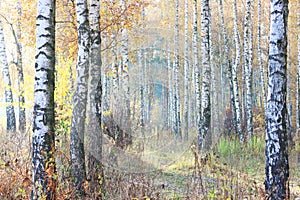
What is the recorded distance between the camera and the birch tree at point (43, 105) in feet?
14.5

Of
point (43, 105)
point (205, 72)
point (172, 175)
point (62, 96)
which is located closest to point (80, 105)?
point (43, 105)

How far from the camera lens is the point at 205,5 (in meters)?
9.85

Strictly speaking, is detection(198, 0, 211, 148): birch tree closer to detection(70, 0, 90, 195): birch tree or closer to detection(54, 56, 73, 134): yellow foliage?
detection(54, 56, 73, 134): yellow foliage

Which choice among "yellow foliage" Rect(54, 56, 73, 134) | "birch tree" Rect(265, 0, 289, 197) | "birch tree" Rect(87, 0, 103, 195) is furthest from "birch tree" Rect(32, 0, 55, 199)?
"yellow foliage" Rect(54, 56, 73, 134)

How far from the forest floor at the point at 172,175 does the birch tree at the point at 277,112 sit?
0.30 m

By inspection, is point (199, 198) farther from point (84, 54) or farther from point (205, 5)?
point (205, 5)

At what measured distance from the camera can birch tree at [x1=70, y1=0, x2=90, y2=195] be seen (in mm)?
5613

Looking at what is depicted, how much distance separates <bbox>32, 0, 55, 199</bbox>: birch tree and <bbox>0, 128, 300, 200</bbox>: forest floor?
0.15 m

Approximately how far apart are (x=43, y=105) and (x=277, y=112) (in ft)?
10.1

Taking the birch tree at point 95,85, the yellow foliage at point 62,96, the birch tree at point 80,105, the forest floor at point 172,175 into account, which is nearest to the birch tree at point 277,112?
the forest floor at point 172,175

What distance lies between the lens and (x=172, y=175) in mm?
8680

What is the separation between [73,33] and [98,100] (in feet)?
15.1

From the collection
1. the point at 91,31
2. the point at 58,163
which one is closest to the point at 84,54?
the point at 91,31

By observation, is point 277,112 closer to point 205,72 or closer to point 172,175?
point 172,175
